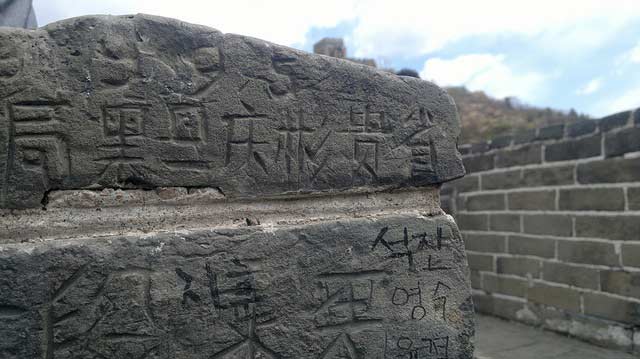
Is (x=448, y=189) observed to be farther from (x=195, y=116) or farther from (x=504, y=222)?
(x=195, y=116)

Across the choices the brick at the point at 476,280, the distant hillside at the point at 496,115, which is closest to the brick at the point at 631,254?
the brick at the point at 476,280

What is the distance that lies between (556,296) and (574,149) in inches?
46.8

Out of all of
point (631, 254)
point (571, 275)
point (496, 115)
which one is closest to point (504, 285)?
point (571, 275)

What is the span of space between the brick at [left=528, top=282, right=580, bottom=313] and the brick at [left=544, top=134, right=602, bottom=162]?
3.39 ft

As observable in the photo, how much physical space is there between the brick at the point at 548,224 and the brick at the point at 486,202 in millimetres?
325

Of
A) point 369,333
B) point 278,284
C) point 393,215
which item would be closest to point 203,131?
point 278,284

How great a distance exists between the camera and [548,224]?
4.61 m

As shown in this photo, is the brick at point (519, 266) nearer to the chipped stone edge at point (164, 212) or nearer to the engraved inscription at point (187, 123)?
the chipped stone edge at point (164, 212)

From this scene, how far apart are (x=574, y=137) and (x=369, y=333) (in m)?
3.50

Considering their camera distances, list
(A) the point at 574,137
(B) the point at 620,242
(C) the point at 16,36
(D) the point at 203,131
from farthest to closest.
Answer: (A) the point at 574,137, (B) the point at 620,242, (D) the point at 203,131, (C) the point at 16,36

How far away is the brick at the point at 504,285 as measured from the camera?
494 centimetres

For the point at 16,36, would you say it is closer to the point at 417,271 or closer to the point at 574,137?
the point at 417,271

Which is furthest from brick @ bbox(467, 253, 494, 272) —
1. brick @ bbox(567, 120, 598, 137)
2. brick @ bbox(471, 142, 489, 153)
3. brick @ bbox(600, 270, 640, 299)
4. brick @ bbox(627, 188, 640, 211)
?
brick @ bbox(627, 188, 640, 211)

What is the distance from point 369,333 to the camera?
57.3 inches
